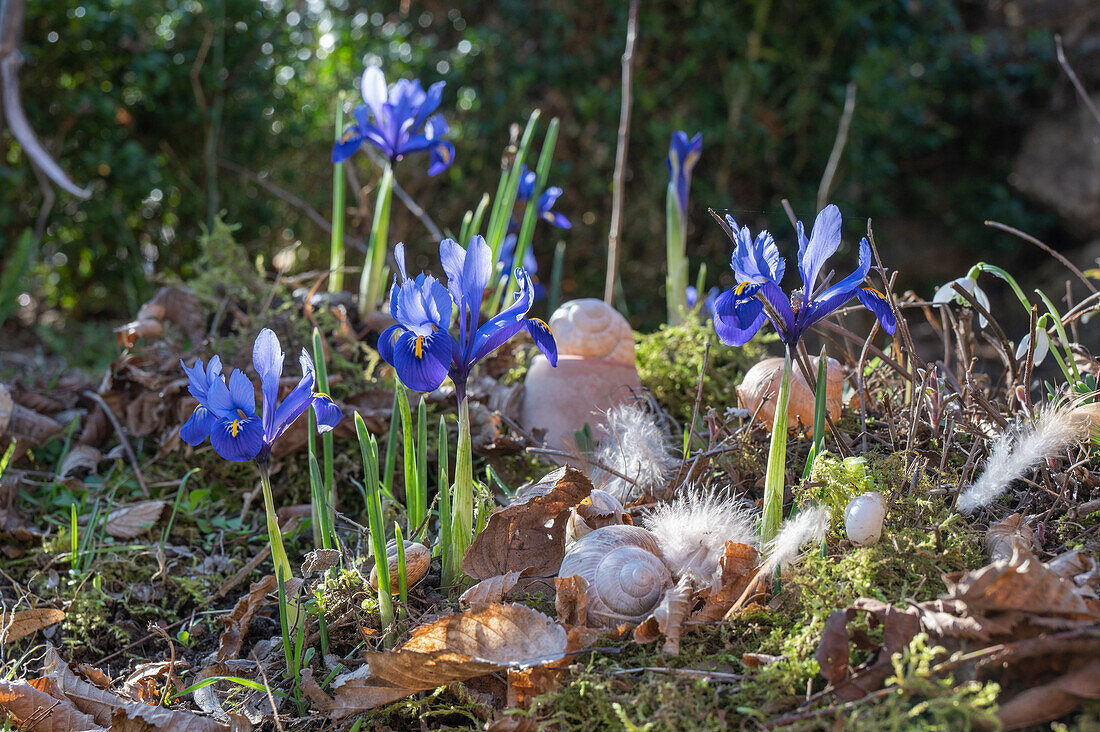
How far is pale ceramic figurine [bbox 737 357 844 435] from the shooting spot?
1.77 metres

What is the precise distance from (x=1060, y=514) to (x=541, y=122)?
4175mm

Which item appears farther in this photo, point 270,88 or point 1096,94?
point 1096,94

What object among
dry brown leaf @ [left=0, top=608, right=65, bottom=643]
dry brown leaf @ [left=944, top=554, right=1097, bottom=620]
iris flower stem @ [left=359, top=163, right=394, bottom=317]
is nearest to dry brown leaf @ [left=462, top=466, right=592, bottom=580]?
dry brown leaf @ [left=944, top=554, right=1097, bottom=620]

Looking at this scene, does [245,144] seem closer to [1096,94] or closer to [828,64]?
[828,64]

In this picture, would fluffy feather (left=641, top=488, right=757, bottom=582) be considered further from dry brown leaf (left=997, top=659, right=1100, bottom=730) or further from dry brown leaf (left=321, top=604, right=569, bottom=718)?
dry brown leaf (left=997, top=659, right=1100, bottom=730)

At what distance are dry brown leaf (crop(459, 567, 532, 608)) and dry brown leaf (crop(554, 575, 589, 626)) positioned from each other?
11cm

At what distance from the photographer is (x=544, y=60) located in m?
5.11

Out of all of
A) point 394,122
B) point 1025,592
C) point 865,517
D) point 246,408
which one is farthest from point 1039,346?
point 394,122

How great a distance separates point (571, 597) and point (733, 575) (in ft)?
0.92

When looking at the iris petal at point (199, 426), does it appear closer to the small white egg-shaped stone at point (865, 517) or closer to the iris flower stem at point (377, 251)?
the small white egg-shaped stone at point (865, 517)

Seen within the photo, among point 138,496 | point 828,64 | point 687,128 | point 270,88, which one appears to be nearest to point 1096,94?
point 828,64

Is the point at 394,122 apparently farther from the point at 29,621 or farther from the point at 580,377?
the point at 29,621

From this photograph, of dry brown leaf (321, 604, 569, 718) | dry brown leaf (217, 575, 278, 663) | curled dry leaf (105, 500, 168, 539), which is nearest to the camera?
dry brown leaf (321, 604, 569, 718)

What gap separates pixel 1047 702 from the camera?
107 centimetres
